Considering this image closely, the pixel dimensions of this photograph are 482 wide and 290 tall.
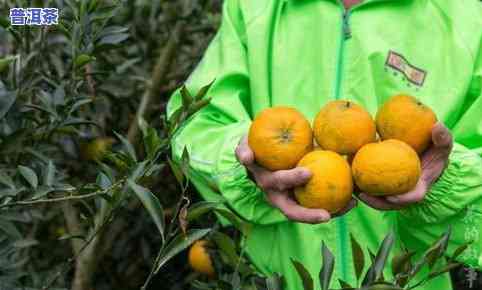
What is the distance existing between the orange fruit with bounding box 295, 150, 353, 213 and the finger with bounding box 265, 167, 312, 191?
0.04 feet

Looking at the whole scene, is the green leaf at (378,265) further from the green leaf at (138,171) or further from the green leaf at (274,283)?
the green leaf at (138,171)

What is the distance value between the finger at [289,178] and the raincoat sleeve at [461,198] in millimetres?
276

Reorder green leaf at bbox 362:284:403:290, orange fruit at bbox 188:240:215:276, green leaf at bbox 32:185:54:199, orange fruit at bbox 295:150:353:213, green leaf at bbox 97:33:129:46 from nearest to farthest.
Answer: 1. green leaf at bbox 362:284:403:290
2. orange fruit at bbox 295:150:353:213
3. green leaf at bbox 32:185:54:199
4. green leaf at bbox 97:33:129:46
5. orange fruit at bbox 188:240:215:276

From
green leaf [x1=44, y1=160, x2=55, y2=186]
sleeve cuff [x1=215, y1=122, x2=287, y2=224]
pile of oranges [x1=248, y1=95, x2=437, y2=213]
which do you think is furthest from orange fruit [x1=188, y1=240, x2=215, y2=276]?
pile of oranges [x1=248, y1=95, x2=437, y2=213]

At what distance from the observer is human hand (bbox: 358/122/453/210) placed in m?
1.27

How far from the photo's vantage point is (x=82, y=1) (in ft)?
5.24

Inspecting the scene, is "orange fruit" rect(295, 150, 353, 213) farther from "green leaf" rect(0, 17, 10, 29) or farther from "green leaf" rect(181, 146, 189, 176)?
"green leaf" rect(0, 17, 10, 29)

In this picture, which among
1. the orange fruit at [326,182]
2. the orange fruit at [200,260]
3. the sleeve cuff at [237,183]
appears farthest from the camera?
the orange fruit at [200,260]

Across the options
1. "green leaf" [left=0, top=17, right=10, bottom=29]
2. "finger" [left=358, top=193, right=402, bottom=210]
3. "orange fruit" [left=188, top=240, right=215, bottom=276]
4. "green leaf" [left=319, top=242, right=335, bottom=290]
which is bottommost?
"orange fruit" [left=188, top=240, right=215, bottom=276]

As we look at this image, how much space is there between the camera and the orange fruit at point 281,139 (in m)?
1.27

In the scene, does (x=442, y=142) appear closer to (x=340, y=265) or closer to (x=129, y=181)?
(x=340, y=265)

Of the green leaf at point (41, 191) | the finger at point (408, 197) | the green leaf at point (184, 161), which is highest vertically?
the green leaf at point (184, 161)

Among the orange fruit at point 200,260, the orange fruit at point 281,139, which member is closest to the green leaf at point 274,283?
the orange fruit at point 281,139

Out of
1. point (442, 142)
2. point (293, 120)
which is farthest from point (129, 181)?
point (442, 142)
